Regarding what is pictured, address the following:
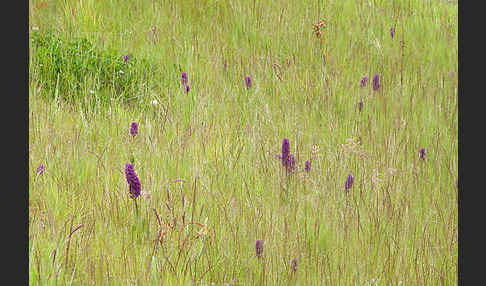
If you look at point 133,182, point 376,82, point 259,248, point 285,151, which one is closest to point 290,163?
point 285,151

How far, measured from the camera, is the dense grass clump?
12.4ft

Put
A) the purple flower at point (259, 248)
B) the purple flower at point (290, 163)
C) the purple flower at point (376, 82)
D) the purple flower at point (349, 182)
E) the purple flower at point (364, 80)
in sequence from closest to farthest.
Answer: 1. the purple flower at point (259, 248)
2. the purple flower at point (349, 182)
3. the purple flower at point (290, 163)
4. the purple flower at point (376, 82)
5. the purple flower at point (364, 80)

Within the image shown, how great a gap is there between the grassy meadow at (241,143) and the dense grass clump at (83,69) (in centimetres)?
2

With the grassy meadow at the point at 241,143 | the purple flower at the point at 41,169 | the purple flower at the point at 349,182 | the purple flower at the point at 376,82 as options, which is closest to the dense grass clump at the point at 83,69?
the grassy meadow at the point at 241,143

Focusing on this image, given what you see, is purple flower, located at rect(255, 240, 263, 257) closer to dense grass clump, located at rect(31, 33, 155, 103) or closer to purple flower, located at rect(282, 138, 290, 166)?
purple flower, located at rect(282, 138, 290, 166)

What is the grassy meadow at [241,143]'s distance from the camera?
210cm

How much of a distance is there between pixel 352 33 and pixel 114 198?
329cm

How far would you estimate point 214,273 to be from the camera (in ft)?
6.81

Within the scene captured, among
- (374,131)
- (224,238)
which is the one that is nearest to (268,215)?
(224,238)

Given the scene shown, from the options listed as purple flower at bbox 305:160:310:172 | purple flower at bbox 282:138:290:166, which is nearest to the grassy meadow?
purple flower at bbox 305:160:310:172

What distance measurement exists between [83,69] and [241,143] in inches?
66.3

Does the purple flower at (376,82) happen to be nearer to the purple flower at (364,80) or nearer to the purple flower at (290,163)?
the purple flower at (364,80)

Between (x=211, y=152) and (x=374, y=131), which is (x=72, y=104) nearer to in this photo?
(x=211, y=152)

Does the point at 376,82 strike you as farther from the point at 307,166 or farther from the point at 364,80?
the point at 307,166
